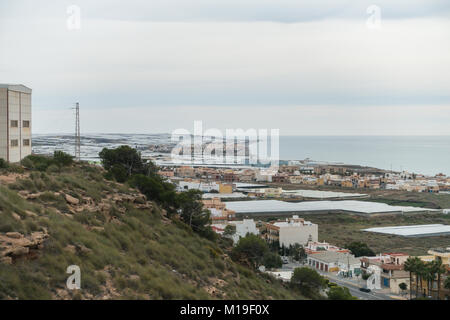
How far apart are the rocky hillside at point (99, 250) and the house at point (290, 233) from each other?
1183cm

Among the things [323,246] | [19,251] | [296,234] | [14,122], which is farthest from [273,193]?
[19,251]

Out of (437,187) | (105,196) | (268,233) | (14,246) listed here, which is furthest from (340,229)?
(437,187)

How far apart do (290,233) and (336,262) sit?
172 inches

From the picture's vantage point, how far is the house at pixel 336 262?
16109mm

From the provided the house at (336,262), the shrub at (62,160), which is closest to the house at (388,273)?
the house at (336,262)

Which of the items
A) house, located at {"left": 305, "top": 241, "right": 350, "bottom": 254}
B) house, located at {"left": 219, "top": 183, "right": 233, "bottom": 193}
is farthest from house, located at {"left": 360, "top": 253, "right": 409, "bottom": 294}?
house, located at {"left": 219, "top": 183, "right": 233, "bottom": 193}

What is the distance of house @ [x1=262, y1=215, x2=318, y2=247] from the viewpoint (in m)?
20.5

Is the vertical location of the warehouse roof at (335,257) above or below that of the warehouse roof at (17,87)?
below

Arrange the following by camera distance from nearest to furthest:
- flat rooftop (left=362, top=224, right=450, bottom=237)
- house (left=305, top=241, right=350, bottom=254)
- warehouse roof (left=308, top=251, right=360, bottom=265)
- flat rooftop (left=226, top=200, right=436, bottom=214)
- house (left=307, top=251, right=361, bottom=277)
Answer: house (left=307, top=251, right=361, bottom=277)
warehouse roof (left=308, top=251, right=360, bottom=265)
house (left=305, top=241, right=350, bottom=254)
flat rooftop (left=362, top=224, right=450, bottom=237)
flat rooftop (left=226, top=200, right=436, bottom=214)

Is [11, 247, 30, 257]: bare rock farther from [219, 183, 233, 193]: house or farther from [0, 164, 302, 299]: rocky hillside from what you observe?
[219, 183, 233, 193]: house

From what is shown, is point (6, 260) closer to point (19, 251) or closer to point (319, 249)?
point (19, 251)

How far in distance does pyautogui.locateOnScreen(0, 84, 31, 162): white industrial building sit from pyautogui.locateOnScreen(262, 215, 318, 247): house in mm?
10953

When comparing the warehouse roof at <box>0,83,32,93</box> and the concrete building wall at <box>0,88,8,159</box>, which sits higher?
the warehouse roof at <box>0,83,32,93</box>

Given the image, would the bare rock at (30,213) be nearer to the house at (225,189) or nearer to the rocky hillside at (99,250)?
the rocky hillside at (99,250)
